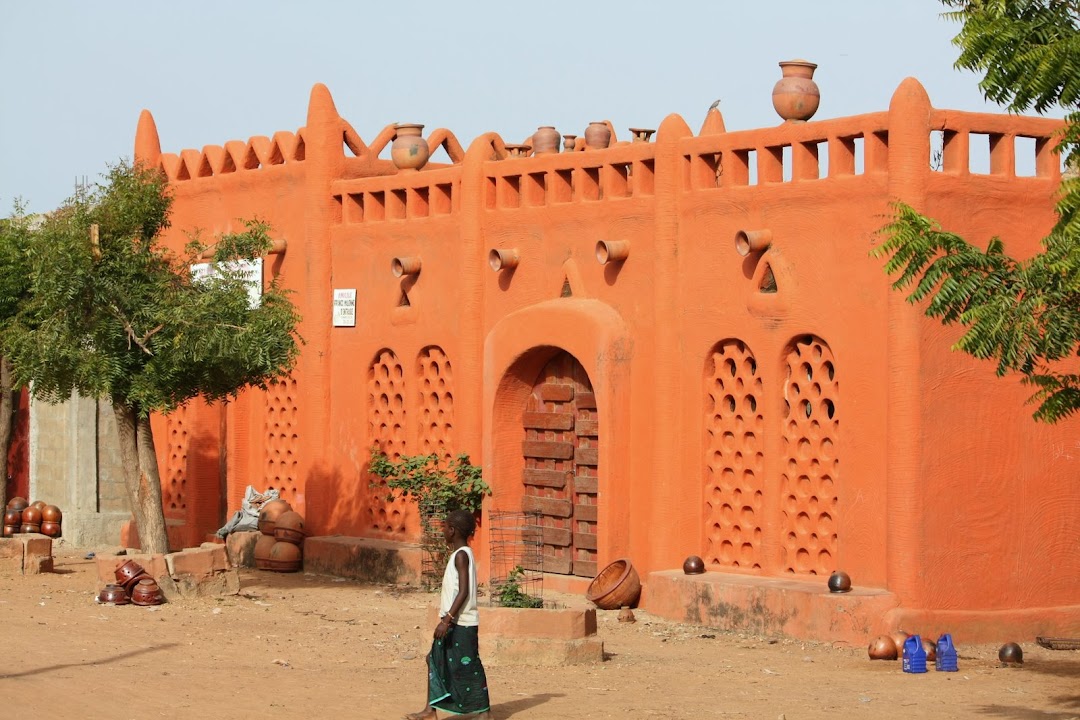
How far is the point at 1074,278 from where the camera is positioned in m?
8.76

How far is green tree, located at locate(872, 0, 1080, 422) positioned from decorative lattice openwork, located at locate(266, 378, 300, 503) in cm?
1056

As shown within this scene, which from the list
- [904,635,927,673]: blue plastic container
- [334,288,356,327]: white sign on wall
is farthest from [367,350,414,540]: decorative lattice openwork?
[904,635,927,673]: blue plastic container

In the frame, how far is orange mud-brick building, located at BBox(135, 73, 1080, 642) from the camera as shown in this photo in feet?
43.3

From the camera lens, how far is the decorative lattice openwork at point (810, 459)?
1378cm

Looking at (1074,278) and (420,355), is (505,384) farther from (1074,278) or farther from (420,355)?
(1074,278)

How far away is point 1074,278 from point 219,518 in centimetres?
1309

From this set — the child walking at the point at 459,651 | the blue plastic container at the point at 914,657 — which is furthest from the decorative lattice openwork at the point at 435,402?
the child walking at the point at 459,651

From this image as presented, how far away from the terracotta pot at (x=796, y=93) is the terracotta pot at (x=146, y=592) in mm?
6660

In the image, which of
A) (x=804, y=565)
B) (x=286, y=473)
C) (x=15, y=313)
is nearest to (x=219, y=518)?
(x=286, y=473)

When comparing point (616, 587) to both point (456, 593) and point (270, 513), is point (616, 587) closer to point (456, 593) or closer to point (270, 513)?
point (270, 513)

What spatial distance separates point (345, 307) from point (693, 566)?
18.0 feet

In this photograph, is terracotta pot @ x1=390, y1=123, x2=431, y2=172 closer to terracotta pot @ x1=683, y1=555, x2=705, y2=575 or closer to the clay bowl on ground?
terracotta pot @ x1=683, y1=555, x2=705, y2=575

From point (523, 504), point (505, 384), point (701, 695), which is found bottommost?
point (701, 695)

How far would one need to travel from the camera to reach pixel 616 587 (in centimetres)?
1472
